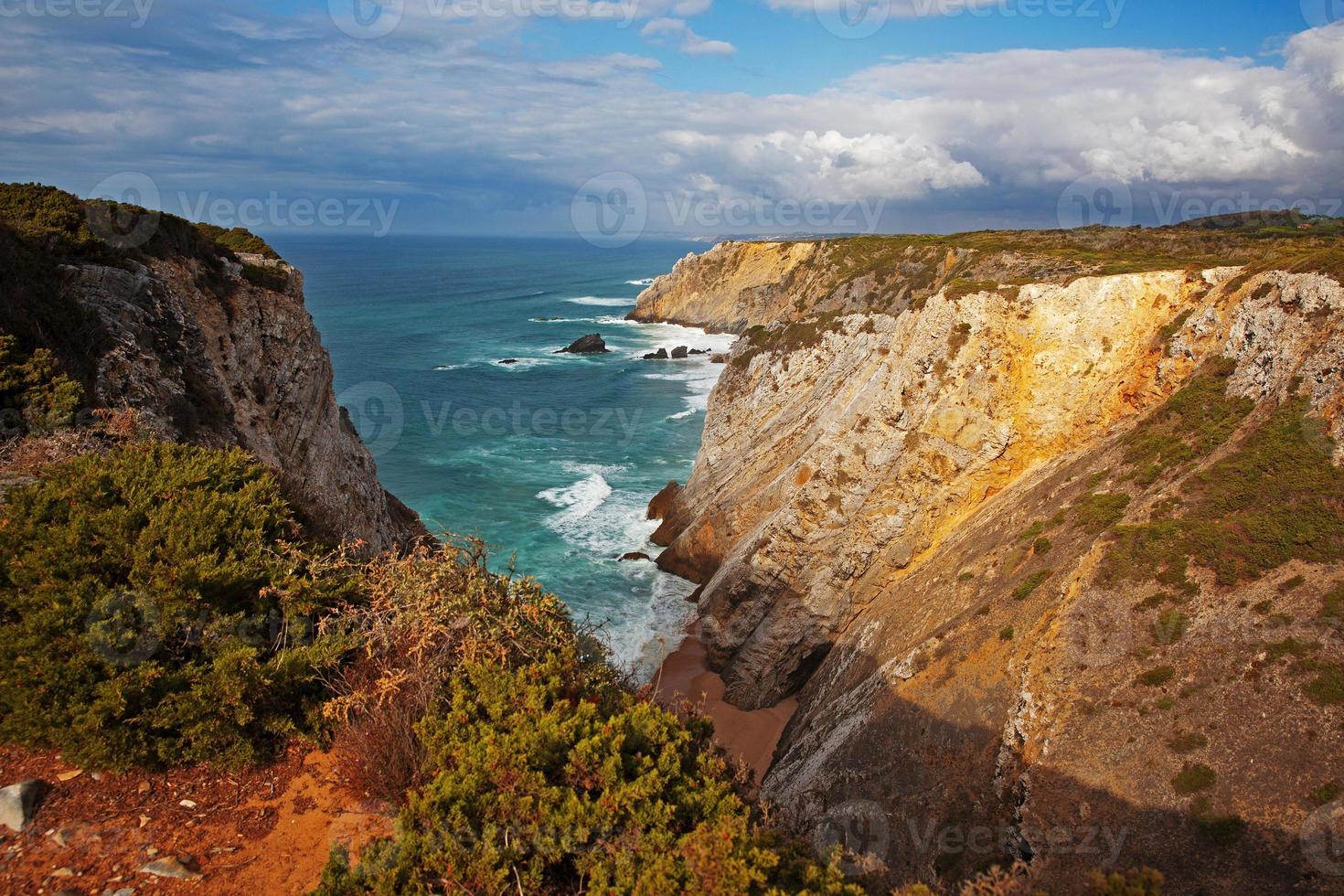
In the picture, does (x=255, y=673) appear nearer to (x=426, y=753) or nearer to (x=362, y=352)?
(x=426, y=753)

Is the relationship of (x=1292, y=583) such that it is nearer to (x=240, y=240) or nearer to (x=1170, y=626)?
(x=1170, y=626)

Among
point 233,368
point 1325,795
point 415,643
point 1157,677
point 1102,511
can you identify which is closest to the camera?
point 415,643

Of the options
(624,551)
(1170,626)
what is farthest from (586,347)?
(1170,626)

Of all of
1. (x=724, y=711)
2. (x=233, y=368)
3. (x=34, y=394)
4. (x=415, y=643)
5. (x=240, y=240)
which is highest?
(x=240, y=240)

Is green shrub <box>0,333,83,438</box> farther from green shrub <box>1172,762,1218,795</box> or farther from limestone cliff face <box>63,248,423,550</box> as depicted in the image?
green shrub <box>1172,762,1218,795</box>

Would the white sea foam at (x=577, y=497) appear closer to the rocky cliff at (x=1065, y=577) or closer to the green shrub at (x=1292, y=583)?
the rocky cliff at (x=1065, y=577)

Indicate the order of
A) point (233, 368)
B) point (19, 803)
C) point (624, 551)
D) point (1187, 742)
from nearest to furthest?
point (19, 803) → point (1187, 742) → point (233, 368) → point (624, 551)

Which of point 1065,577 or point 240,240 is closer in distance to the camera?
point 1065,577

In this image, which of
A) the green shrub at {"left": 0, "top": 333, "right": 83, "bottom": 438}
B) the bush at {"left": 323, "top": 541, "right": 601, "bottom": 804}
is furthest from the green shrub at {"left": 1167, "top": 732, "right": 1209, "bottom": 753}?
the green shrub at {"left": 0, "top": 333, "right": 83, "bottom": 438}
